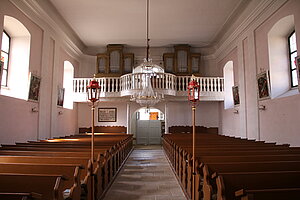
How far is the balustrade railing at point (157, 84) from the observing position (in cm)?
1101

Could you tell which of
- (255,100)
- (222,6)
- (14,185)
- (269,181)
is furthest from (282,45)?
(14,185)

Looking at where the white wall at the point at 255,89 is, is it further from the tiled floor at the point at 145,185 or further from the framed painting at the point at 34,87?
the framed painting at the point at 34,87

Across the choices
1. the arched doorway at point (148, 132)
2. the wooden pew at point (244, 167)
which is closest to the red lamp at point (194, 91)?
the wooden pew at point (244, 167)

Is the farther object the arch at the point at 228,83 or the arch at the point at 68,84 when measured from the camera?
the arch at the point at 68,84

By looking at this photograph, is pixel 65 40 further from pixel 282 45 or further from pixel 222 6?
pixel 282 45

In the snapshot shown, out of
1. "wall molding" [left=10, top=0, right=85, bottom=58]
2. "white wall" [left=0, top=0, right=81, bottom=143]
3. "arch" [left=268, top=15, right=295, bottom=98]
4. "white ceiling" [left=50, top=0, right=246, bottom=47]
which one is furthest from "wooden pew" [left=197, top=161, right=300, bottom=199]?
"white ceiling" [left=50, top=0, right=246, bottom=47]

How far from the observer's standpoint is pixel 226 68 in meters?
12.0

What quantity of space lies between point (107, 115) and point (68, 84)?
2.99 metres

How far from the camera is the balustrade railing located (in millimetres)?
11008

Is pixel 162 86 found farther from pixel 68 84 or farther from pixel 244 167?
pixel 244 167

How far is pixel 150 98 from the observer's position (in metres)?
9.34

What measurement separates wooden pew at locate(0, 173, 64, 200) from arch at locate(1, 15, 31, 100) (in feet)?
18.5

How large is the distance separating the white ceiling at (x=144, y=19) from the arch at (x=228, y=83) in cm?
185

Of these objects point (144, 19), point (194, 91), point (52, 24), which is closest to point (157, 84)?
point (144, 19)
